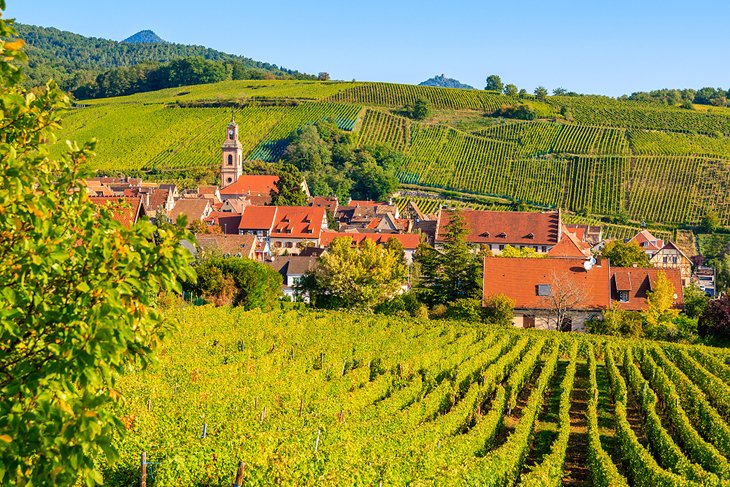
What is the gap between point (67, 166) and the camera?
6.74 meters

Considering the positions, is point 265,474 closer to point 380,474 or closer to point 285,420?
point 380,474

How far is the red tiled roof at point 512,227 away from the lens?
78.9 m

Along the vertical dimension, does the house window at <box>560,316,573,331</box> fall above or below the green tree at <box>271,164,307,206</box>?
below

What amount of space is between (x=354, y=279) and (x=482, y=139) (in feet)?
259

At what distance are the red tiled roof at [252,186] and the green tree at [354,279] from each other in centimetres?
5114

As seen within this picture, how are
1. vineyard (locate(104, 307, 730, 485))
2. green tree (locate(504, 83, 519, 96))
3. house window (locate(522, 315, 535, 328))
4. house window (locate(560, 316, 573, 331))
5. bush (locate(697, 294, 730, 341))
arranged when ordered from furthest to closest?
green tree (locate(504, 83, 519, 96)), house window (locate(522, 315, 535, 328)), house window (locate(560, 316, 573, 331)), bush (locate(697, 294, 730, 341)), vineyard (locate(104, 307, 730, 485))

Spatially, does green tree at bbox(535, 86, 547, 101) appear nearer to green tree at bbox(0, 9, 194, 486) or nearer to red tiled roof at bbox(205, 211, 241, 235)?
red tiled roof at bbox(205, 211, 241, 235)

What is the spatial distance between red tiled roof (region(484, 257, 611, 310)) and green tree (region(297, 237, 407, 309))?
607 centimetres

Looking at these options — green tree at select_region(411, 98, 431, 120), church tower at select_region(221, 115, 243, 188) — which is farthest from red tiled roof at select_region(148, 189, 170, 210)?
green tree at select_region(411, 98, 431, 120)

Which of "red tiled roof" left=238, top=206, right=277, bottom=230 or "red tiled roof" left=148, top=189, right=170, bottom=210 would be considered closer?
"red tiled roof" left=238, top=206, right=277, bottom=230

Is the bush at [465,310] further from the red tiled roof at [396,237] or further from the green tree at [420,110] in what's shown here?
the green tree at [420,110]

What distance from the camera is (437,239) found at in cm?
7631

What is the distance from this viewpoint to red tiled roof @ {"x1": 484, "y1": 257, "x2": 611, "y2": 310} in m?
48.5

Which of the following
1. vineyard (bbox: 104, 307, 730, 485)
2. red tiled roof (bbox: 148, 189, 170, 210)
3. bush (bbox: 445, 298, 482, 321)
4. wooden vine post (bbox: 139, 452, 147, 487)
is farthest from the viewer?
red tiled roof (bbox: 148, 189, 170, 210)
